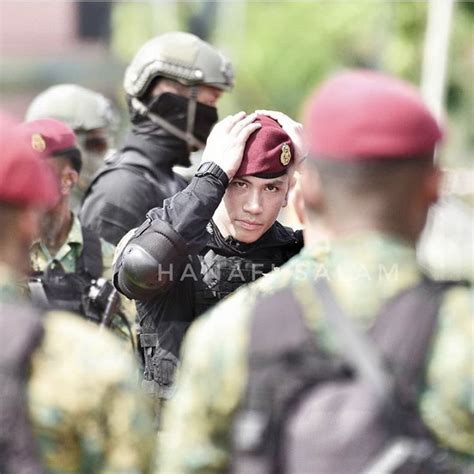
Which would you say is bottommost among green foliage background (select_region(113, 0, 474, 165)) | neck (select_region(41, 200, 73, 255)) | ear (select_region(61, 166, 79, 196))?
green foliage background (select_region(113, 0, 474, 165))

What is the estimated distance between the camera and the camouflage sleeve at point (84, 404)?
10.0 feet

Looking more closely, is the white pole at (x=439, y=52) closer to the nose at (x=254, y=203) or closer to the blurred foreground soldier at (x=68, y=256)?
the blurred foreground soldier at (x=68, y=256)

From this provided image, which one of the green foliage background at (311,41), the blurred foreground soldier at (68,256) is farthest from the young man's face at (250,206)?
the green foliage background at (311,41)

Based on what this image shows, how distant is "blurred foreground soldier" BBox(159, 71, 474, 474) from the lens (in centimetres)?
303

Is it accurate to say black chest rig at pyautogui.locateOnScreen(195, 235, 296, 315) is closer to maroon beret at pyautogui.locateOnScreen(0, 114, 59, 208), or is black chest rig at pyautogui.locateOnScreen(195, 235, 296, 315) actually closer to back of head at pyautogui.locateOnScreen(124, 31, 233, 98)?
back of head at pyautogui.locateOnScreen(124, 31, 233, 98)

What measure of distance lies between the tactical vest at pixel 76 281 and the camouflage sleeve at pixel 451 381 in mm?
3428

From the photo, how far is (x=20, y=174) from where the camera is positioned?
3131 millimetres

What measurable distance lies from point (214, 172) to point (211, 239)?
1.23 feet

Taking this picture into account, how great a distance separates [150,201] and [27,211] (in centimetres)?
331

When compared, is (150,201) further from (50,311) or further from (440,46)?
(440,46)

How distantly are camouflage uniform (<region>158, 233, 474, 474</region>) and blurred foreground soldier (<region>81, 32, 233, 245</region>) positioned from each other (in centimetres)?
345

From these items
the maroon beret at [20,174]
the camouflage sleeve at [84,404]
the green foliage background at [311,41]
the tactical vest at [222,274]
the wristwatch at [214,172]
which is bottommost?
the green foliage background at [311,41]

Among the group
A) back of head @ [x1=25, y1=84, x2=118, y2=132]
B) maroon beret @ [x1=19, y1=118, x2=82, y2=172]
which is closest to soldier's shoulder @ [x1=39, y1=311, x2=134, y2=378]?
maroon beret @ [x1=19, y1=118, x2=82, y2=172]

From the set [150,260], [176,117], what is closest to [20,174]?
[150,260]
